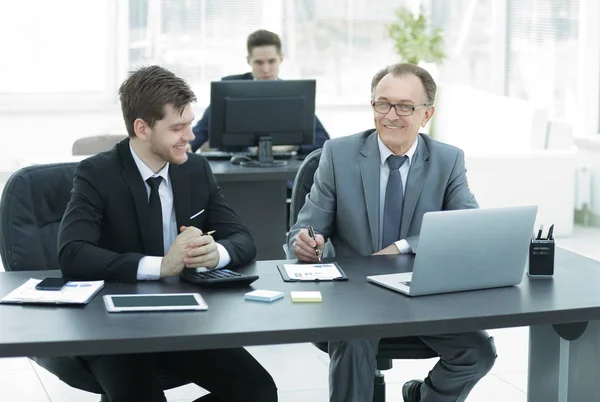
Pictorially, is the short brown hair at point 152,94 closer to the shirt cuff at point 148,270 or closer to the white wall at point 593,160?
the shirt cuff at point 148,270

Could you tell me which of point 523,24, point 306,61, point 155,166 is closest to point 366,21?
point 306,61

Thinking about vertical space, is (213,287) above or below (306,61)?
below

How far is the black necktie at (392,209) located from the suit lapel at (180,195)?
0.69 m

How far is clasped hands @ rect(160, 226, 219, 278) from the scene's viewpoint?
2816 mm

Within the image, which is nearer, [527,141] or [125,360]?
[125,360]

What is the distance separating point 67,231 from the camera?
292 cm

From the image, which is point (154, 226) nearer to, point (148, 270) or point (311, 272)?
point (148, 270)

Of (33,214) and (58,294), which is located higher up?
(33,214)

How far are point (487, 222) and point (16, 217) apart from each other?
58.7 inches

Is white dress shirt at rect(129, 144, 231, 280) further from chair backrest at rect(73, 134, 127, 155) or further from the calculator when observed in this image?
chair backrest at rect(73, 134, 127, 155)

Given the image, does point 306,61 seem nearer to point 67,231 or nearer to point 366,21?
point 366,21

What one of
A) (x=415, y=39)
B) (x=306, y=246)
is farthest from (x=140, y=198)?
(x=415, y=39)

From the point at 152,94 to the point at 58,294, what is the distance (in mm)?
726

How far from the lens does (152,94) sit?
3027 mm
